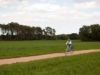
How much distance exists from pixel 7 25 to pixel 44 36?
28786mm

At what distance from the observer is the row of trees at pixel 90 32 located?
326ft

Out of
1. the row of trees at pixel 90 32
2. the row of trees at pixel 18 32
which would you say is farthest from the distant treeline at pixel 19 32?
the row of trees at pixel 90 32

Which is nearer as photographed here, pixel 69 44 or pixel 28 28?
pixel 69 44

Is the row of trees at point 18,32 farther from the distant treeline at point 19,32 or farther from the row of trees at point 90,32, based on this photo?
the row of trees at point 90,32

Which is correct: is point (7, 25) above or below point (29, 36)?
above

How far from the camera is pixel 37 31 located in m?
124

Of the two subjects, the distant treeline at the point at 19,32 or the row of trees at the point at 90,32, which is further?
the distant treeline at the point at 19,32

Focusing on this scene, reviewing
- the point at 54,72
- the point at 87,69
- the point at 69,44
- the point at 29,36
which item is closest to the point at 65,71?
the point at 54,72

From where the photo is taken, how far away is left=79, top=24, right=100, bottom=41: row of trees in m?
99.4

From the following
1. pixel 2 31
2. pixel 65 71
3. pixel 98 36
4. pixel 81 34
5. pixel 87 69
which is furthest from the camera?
pixel 2 31

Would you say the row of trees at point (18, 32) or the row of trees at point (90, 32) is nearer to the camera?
the row of trees at point (90, 32)

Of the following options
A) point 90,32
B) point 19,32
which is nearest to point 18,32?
point 19,32

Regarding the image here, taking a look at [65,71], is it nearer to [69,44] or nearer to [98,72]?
[98,72]

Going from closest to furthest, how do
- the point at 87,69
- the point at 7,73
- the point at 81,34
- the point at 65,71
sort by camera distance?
the point at 7,73
the point at 65,71
the point at 87,69
the point at 81,34
